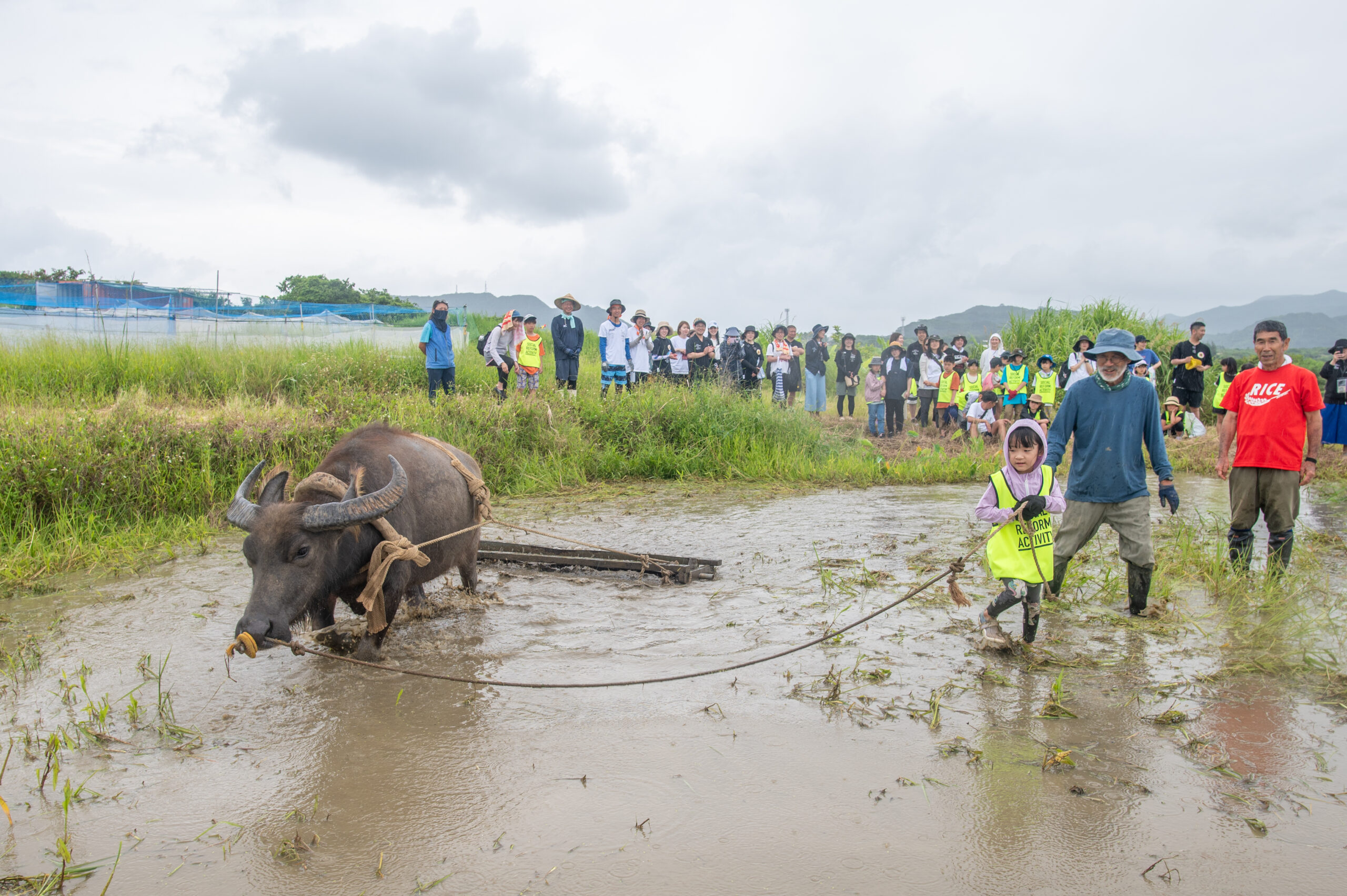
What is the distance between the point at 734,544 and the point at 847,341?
8.38 meters

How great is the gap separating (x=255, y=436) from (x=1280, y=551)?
30.1 feet

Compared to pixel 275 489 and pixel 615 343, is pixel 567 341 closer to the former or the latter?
pixel 615 343

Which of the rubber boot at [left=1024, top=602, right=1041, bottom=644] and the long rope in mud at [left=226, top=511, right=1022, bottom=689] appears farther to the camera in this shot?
the rubber boot at [left=1024, top=602, right=1041, bottom=644]

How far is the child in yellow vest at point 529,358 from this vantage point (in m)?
12.2

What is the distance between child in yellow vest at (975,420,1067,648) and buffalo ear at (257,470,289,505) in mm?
3811

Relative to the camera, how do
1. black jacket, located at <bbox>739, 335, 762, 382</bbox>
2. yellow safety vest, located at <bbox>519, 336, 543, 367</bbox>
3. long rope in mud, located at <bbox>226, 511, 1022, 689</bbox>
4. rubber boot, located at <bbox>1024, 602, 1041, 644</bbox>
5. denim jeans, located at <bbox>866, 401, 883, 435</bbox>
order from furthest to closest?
black jacket, located at <bbox>739, 335, 762, 382</bbox>, denim jeans, located at <bbox>866, 401, 883, 435</bbox>, yellow safety vest, located at <bbox>519, 336, 543, 367</bbox>, rubber boot, located at <bbox>1024, 602, 1041, 644</bbox>, long rope in mud, located at <bbox>226, 511, 1022, 689</bbox>

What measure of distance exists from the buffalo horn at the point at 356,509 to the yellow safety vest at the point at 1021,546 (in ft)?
10.7

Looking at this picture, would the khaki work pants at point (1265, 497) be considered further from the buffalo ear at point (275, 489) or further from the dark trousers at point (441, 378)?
the dark trousers at point (441, 378)

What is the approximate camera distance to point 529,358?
12211 millimetres

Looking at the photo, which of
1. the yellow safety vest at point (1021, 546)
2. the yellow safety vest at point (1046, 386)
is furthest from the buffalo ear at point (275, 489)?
the yellow safety vest at point (1046, 386)

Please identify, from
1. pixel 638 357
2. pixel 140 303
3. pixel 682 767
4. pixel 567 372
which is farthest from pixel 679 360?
pixel 140 303

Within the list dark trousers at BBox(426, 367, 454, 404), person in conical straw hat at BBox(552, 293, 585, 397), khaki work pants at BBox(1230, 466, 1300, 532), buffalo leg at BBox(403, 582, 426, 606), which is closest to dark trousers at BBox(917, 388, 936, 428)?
person in conical straw hat at BBox(552, 293, 585, 397)

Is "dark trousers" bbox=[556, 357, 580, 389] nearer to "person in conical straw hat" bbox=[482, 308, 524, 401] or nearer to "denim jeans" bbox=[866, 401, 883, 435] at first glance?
"person in conical straw hat" bbox=[482, 308, 524, 401]

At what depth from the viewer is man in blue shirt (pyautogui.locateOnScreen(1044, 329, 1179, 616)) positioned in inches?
198
